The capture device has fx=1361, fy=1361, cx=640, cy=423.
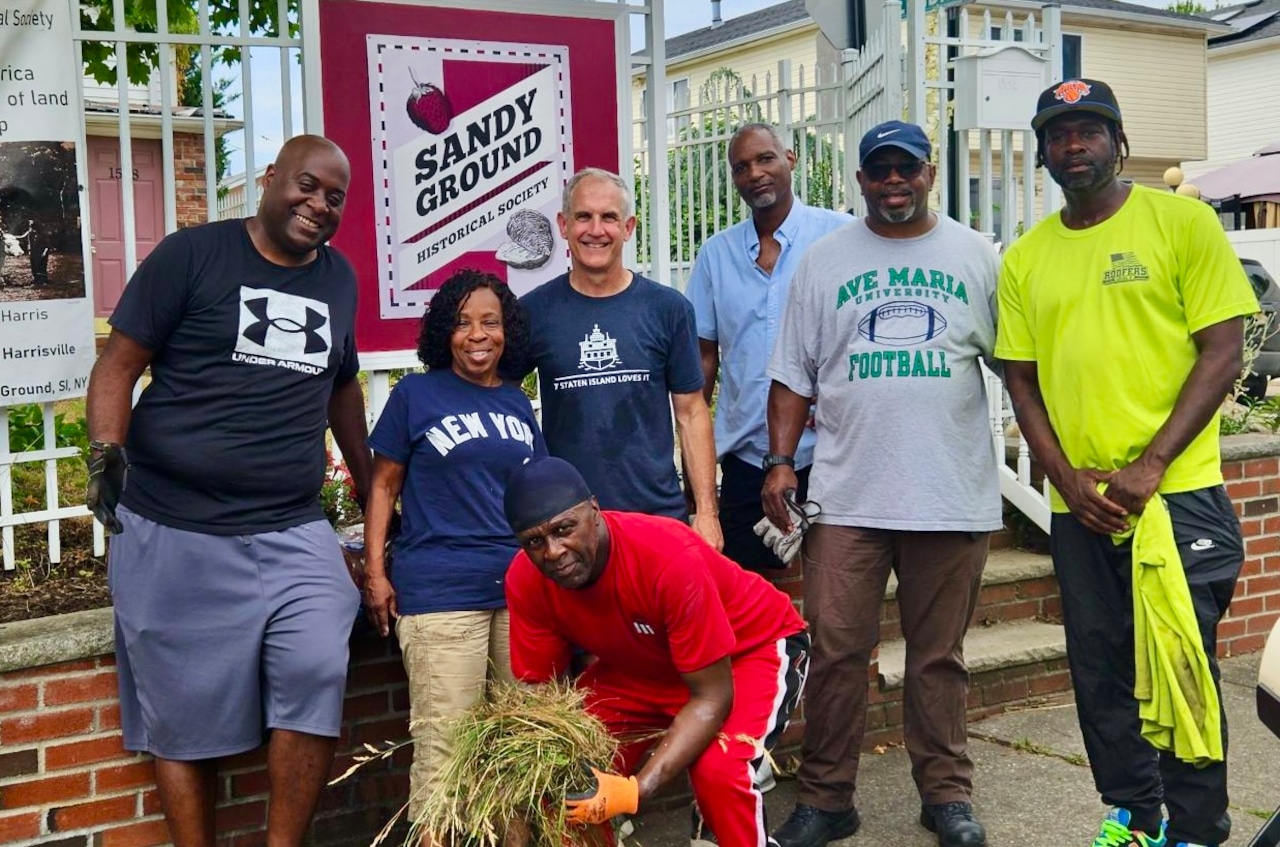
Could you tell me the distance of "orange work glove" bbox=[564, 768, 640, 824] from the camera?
3062mm

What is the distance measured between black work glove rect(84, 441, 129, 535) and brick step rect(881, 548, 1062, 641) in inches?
146

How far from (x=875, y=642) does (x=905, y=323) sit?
102 cm

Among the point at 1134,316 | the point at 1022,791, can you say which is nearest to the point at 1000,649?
the point at 1022,791

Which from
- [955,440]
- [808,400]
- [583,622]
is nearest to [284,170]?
[583,622]

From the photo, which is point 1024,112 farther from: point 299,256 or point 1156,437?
point 299,256

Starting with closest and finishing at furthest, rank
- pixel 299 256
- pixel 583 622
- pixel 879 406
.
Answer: pixel 583 622
pixel 299 256
pixel 879 406

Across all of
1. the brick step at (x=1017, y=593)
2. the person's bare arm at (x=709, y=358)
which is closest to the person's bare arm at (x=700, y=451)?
the person's bare arm at (x=709, y=358)

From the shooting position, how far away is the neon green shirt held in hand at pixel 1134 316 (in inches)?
141

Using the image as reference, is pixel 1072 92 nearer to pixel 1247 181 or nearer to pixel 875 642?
pixel 875 642

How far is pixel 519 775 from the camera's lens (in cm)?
308

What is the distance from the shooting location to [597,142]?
5.09m

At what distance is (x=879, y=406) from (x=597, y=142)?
1.67 metres

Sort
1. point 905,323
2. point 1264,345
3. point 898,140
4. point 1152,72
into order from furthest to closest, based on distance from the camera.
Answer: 1. point 1152,72
2. point 1264,345
3. point 905,323
4. point 898,140

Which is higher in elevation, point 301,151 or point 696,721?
point 301,151
